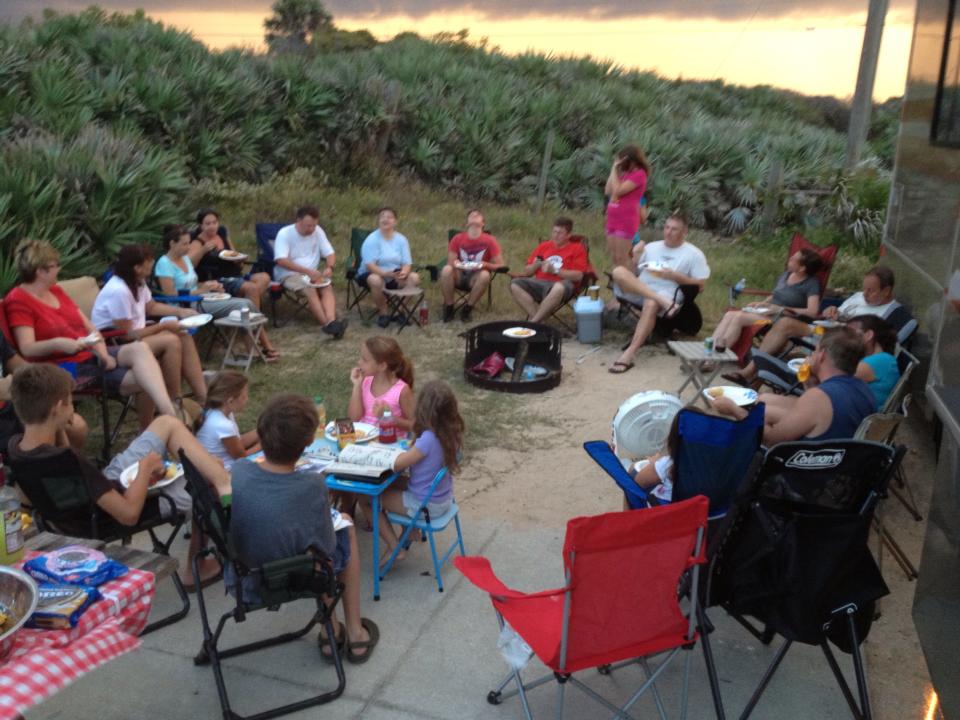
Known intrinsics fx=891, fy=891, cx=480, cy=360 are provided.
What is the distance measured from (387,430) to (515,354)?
285 centimetres

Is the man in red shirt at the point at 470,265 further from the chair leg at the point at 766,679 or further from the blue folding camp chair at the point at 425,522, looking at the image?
the chair leg at the point at 766,679

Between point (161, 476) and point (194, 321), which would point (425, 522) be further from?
point (194, 321)

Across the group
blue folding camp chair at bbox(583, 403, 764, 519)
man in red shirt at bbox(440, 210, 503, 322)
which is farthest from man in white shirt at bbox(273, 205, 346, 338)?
blue folding camp chair at bbox(583, 403, 764, 519)

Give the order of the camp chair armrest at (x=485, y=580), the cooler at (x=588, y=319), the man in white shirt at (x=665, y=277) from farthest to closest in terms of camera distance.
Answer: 1. the cooler at (x=588, y=319)
2. the man in white shirt at (x=665, y=277)
3. the camp chair armrest at (x=485, y=580)

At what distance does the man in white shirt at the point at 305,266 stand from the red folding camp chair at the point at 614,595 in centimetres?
516

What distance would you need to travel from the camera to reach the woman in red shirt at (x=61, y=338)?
198 inches

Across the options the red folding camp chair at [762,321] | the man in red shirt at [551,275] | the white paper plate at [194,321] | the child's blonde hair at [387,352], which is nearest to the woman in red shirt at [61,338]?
the white paper plate at [194,321]

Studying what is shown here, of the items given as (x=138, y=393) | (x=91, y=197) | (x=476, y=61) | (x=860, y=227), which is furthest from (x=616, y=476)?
(x=476, y=61)

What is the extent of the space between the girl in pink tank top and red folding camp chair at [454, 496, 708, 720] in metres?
1.58

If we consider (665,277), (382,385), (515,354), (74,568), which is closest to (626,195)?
(665,277)

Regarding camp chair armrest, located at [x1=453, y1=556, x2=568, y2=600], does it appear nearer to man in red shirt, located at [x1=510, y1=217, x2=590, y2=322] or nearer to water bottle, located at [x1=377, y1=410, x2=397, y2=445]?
water bottle, located at [x1=377, y1=410, x2=397, y2=445]

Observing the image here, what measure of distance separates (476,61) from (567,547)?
18.7 metres

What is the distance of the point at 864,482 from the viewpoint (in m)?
2.95

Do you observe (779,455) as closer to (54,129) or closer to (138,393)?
(138,393)
